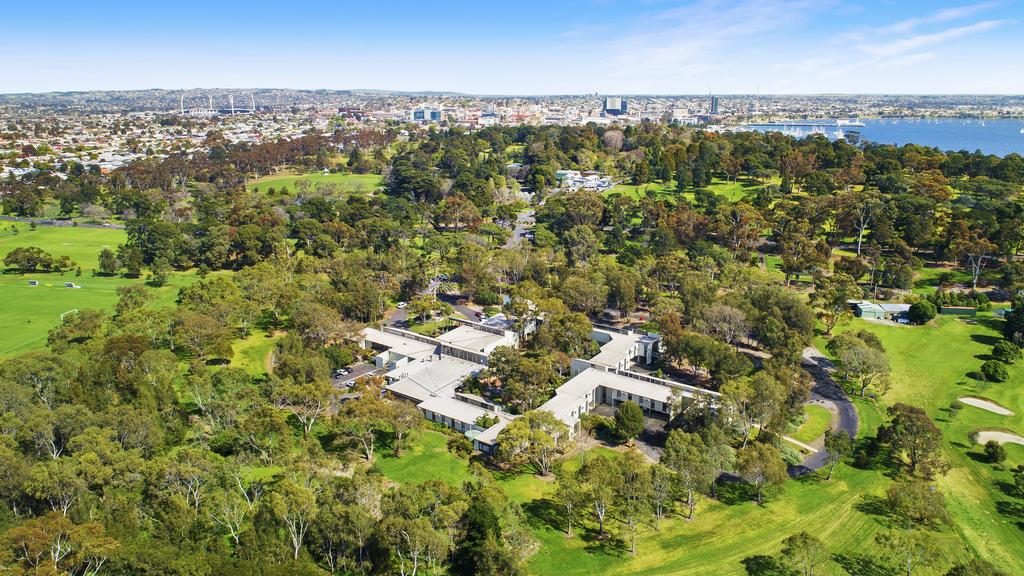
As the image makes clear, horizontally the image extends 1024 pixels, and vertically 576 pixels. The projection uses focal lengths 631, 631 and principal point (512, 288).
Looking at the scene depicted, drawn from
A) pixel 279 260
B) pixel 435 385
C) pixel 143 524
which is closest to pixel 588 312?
Answer: pixel 435 385

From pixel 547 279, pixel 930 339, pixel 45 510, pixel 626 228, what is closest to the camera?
pixel 45 510

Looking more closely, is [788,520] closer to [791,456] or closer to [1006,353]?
[791,456]

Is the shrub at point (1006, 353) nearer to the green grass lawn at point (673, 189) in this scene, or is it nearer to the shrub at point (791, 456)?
the shrub at point (791, 456)

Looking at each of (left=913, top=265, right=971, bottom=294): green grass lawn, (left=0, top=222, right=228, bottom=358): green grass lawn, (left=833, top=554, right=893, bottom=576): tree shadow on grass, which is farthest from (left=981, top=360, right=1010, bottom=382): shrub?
(left=0, top=222, right=228, bottom=358): green grass lawn

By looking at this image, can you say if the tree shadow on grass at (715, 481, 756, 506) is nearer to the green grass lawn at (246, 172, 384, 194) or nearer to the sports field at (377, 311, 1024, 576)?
the sports field at (377, 311, 1024, 576)

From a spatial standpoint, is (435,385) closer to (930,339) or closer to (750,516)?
(750,516)

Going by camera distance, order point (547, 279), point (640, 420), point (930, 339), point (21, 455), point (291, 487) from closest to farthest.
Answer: point (291, 487) → point (21, 455) → point (640, 420) → point (930, 339) → point (547, 279)
